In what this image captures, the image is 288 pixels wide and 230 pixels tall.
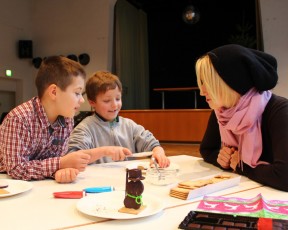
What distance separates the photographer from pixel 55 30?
768cm

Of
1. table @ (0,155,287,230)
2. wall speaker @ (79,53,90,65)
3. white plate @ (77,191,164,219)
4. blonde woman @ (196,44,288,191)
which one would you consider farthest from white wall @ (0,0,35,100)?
white plate @ (77,191,164,219)

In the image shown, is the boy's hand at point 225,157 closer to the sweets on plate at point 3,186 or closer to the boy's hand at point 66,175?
the boy's hand at point 66,175

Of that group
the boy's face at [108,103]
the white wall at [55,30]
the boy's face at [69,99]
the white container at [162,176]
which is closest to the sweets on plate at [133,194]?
the white container at [162,176]

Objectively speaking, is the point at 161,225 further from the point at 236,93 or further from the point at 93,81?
the point at 93,81

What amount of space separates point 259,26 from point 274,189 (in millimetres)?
5589

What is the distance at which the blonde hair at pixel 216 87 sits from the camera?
4.24ft

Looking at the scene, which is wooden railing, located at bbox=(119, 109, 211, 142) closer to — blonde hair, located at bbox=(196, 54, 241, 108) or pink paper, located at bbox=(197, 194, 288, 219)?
blonde hair, located at bbox=(196, 54, 241, 108)

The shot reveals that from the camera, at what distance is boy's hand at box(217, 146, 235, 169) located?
1.39 metres

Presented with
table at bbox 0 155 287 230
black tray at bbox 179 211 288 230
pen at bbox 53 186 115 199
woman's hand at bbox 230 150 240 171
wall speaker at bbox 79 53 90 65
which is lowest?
table at bbox 0 155 287 230

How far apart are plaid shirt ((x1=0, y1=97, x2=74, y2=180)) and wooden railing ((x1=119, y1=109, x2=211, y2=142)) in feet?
13.6

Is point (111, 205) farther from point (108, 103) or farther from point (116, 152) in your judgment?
point (108, 103)

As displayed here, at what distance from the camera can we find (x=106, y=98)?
2012 mm

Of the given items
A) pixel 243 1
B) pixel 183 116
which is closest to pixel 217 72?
pixel 183 116

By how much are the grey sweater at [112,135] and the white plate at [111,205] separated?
3.25 ft
